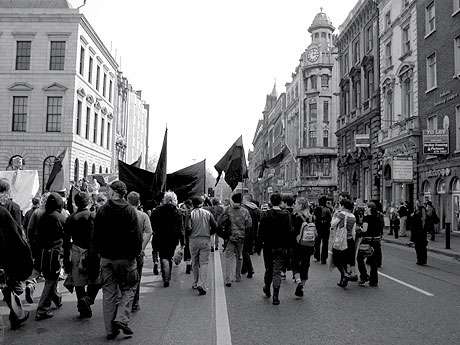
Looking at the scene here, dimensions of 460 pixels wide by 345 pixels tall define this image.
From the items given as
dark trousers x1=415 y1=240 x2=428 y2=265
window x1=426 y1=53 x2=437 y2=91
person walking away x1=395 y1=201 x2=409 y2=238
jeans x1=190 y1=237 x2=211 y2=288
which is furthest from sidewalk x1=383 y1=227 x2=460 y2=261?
jeans x1=190 y1=237 x2=211 y2=288

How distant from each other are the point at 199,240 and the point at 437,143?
61.9ft

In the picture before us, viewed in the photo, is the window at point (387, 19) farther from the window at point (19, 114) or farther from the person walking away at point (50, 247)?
the person walking away at point (50, 247)

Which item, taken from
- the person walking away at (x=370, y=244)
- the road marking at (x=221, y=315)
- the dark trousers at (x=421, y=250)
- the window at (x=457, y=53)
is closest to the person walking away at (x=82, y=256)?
the road marking at (x=221, y=315)

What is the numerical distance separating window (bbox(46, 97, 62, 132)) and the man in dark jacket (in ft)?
116

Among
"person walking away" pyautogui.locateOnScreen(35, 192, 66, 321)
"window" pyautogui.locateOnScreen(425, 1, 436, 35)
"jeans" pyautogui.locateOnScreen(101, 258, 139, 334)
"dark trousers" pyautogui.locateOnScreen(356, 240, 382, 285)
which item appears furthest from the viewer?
"window" pyautogui.locateOnScreen(425, 1, 436, 35)

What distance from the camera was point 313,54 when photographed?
6419 cm

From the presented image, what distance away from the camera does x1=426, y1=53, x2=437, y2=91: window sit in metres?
27.8

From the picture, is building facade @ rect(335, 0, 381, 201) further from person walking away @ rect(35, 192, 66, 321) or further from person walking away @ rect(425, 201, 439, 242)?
person walking away @ rect(35, 192, 66, 321)

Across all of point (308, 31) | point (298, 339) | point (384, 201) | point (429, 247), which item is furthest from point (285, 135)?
point (298, 339)

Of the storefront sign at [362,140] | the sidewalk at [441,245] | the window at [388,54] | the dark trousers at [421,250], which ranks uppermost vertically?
the window at [388,54]

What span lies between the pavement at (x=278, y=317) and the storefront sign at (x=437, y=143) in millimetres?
15518

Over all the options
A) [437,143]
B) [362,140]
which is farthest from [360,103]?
[437,143]

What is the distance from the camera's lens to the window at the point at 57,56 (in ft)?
128

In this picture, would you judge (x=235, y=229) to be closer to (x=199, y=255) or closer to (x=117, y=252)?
(x=199, y=255)
